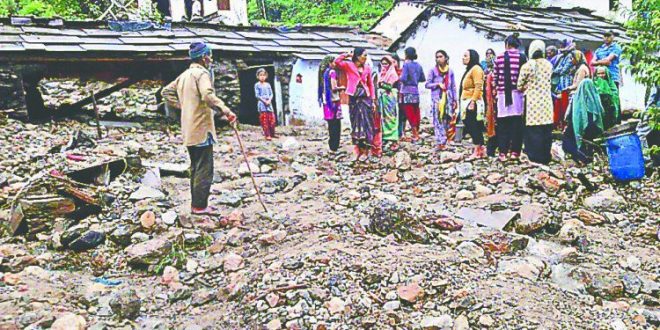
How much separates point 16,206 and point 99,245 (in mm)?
899

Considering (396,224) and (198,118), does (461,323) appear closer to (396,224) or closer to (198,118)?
(396,224)

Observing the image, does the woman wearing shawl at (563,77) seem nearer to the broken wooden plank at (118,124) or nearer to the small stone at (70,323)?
the broken wooden plank at (118,124)

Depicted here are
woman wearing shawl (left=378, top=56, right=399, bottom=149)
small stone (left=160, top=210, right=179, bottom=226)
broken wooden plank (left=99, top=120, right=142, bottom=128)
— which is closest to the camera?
small stone (left=160, top=210, right=179, bottom=226)

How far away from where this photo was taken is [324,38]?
46.7 ft

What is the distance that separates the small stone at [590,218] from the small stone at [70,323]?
4383 millimetres

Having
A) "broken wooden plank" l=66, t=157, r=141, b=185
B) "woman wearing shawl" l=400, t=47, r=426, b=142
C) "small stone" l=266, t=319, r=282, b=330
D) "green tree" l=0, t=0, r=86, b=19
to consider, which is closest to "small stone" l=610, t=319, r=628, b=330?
"small stone" l=266, t=319, r=282, b=330

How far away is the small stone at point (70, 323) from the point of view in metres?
3.64

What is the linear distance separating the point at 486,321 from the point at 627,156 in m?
4.12

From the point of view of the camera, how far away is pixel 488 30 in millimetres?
11625

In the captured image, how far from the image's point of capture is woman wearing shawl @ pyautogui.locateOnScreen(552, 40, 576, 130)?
895 centimetres

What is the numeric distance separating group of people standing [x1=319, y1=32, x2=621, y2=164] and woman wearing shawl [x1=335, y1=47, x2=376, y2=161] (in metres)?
0.01

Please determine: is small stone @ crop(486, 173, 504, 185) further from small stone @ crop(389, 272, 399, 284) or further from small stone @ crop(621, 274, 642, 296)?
small stone @ crop(389, 272, 399, 284)

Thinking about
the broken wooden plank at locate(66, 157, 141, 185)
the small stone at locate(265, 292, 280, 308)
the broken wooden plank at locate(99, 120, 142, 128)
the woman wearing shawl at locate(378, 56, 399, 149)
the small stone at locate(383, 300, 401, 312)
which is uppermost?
the woman wearing shawl at locate(378, 56, 399, 149)

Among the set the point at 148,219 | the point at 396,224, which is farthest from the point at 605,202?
the point at 148,219
